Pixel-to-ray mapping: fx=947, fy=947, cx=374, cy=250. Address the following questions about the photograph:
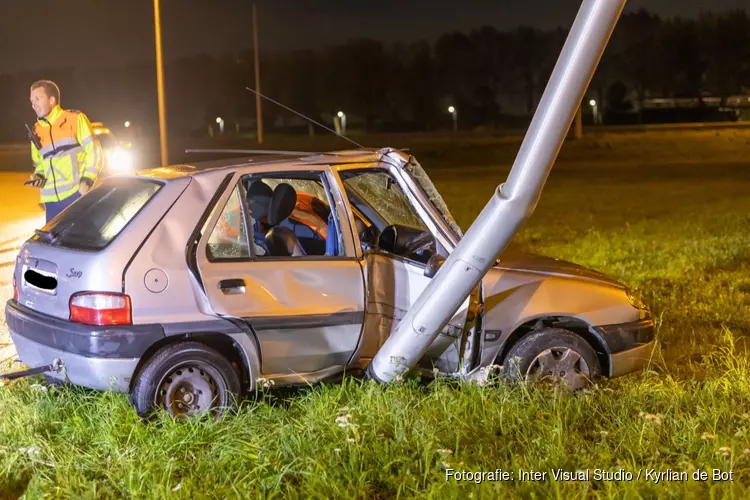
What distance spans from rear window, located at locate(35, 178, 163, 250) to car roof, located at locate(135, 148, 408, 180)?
123 mm

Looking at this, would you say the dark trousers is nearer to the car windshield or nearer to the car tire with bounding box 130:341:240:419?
A: the car tire with bounding box 130:341:240:419

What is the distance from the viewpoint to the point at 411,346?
16.4ft

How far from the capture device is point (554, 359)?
539cm

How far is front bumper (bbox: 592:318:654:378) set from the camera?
5.52 metres

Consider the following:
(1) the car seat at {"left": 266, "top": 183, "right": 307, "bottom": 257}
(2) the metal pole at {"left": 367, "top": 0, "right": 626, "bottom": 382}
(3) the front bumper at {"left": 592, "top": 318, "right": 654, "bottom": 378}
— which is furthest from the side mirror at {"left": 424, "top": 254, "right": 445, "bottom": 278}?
(3) the front bumper at {"left": 592, "top": 318, "right": 654, "bottom": 378}

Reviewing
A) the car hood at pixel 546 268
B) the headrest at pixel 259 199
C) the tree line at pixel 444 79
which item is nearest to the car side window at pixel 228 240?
the headrest at pixel 259 199

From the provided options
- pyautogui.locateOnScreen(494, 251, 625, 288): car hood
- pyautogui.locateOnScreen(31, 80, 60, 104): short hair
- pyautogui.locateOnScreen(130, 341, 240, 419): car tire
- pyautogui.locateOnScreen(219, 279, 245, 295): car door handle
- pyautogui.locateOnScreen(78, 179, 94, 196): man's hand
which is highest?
pyautogui.locateOnScreen(31, 80, 60, 104): short hair

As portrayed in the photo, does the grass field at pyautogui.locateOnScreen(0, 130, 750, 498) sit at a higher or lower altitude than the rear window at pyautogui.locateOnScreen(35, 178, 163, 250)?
lower

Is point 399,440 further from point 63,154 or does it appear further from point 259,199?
point 63,154

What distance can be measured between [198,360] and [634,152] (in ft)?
117

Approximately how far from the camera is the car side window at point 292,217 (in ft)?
17.3

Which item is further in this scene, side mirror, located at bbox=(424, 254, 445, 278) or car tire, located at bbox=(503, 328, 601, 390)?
car tire, located at bbox=(503, 328, 601, 390)

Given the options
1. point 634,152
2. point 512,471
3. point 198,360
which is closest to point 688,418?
point 512,471

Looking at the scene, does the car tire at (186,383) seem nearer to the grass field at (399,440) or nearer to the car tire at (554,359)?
the grass field at (399,440)
